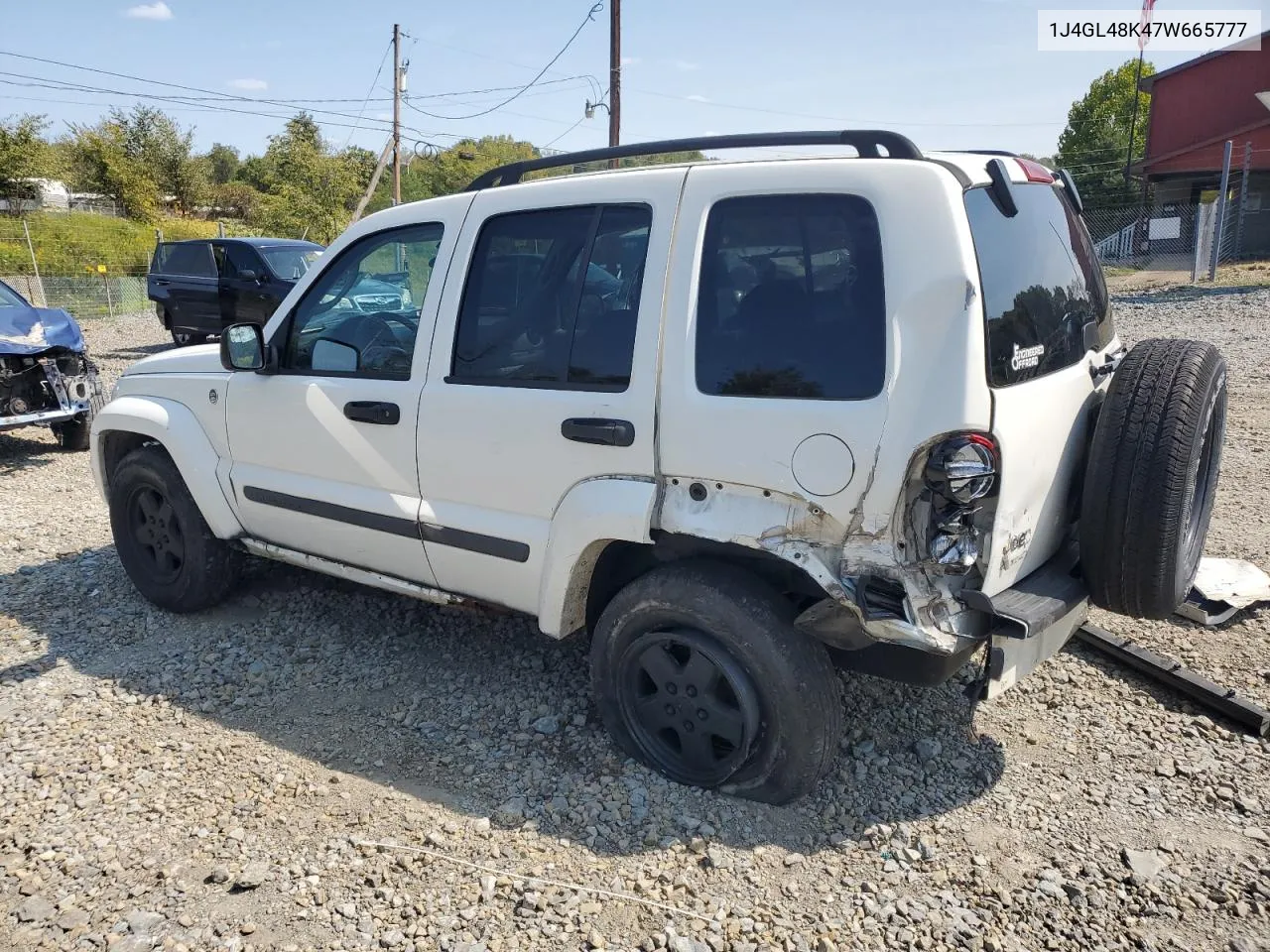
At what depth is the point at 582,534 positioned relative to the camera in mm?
3150

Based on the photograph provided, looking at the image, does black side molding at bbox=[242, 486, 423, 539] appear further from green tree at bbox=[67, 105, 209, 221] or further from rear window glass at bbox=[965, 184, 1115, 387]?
green tree at bbox=[67, 105, 209, 221]

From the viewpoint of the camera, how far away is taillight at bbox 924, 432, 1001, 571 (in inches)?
98.4

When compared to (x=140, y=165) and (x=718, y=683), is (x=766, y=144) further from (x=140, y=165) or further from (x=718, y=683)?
(x=140, y=165)

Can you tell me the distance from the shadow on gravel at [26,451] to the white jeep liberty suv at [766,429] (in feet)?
19.9

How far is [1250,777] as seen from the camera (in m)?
3.16

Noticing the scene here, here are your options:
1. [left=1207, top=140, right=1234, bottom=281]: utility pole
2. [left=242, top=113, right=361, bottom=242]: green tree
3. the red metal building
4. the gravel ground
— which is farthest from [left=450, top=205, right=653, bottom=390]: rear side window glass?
[left=242, top=113, right=361, bottom=242]: green tree

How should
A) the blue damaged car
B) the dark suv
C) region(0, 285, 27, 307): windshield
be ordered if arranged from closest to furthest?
the blue damaged car, region(0, 285, 27, 307): windshield, the dark suv

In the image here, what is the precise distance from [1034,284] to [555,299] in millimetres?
1580

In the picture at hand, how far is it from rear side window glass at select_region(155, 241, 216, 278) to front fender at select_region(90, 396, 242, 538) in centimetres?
1141

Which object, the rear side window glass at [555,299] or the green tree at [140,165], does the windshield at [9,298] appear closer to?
the rear side window glass at [555,299]

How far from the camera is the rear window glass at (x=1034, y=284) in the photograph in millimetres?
2631

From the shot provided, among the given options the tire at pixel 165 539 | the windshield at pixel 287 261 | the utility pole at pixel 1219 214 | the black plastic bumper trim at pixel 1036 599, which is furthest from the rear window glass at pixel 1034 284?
the utility pole at pixel 1219 214

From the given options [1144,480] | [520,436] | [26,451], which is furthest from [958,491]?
[26,451]

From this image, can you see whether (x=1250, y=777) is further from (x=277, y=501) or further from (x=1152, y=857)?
(x=277, y=501)
